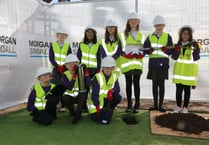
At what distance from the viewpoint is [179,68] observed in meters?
4.61

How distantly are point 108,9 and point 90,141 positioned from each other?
3.75m

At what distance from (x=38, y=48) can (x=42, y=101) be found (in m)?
2.35

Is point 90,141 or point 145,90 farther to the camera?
point 145,90

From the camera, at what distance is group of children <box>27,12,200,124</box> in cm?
420

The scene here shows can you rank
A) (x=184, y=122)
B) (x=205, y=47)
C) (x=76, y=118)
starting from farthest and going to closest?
(x=205, y=47), (x=76, y=118), (x=184, y=122)

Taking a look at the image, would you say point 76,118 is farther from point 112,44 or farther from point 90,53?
point 112,44

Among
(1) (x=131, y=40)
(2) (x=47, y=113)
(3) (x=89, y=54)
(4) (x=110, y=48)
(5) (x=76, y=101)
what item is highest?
(1) (x=131, y=40)

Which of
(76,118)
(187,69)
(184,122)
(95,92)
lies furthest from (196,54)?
Result: (76,118)

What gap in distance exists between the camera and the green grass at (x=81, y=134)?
3309 millimetres

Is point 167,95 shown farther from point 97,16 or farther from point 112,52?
point 97,16

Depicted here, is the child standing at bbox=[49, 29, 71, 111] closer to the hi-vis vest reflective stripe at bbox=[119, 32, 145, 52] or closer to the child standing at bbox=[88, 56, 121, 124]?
the child standing at bbox=[88, 56, 121, 124]

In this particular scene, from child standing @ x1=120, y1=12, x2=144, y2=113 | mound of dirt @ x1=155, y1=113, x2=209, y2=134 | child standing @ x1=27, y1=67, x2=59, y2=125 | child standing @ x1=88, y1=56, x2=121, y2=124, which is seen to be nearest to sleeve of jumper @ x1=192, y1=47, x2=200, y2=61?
child standing @ x1=120, y1=12, x2=144, y2=113

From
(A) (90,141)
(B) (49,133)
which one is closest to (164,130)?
(A) (90,141)

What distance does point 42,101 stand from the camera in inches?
165
